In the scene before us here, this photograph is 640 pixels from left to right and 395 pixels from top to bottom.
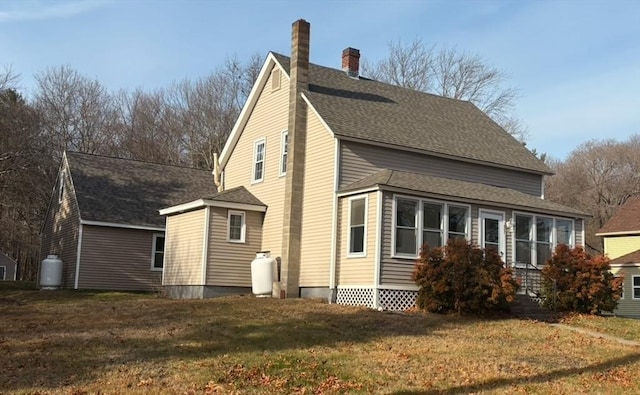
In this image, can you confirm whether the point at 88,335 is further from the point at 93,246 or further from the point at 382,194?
the point at 93,246

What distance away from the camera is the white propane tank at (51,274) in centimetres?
2778

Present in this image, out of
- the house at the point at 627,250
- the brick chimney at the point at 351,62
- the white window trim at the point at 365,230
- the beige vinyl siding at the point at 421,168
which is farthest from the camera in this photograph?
the house at the point at 627,250

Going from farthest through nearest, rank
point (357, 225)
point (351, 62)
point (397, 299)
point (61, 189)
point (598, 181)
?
point (598, 181) → point (61, 189) → point (351, 62) → point (357, 225) → point (397, 299)

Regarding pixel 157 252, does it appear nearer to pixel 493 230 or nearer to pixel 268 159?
pixel 268 159

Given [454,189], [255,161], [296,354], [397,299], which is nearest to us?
[296,354]

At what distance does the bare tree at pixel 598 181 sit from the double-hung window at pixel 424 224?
124 ft

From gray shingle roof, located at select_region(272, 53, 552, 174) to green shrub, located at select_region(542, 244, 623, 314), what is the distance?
4.91 metres

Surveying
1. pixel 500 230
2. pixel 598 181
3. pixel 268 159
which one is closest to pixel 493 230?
pixel 500 230

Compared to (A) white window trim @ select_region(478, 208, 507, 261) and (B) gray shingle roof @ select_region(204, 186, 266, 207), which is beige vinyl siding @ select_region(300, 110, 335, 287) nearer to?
(B) gray shingle roof @ select_region(204, 186, 266, 207)

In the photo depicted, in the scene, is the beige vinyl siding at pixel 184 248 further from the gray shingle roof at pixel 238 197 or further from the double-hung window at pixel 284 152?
the double-hung window at pixel 284 152

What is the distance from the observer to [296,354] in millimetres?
11344

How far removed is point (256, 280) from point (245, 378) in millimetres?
11670

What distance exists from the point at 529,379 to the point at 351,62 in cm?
1816

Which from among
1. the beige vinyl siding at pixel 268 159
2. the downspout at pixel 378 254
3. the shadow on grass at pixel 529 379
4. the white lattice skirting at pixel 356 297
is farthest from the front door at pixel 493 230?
the shadow on grass at pixel 529 379
